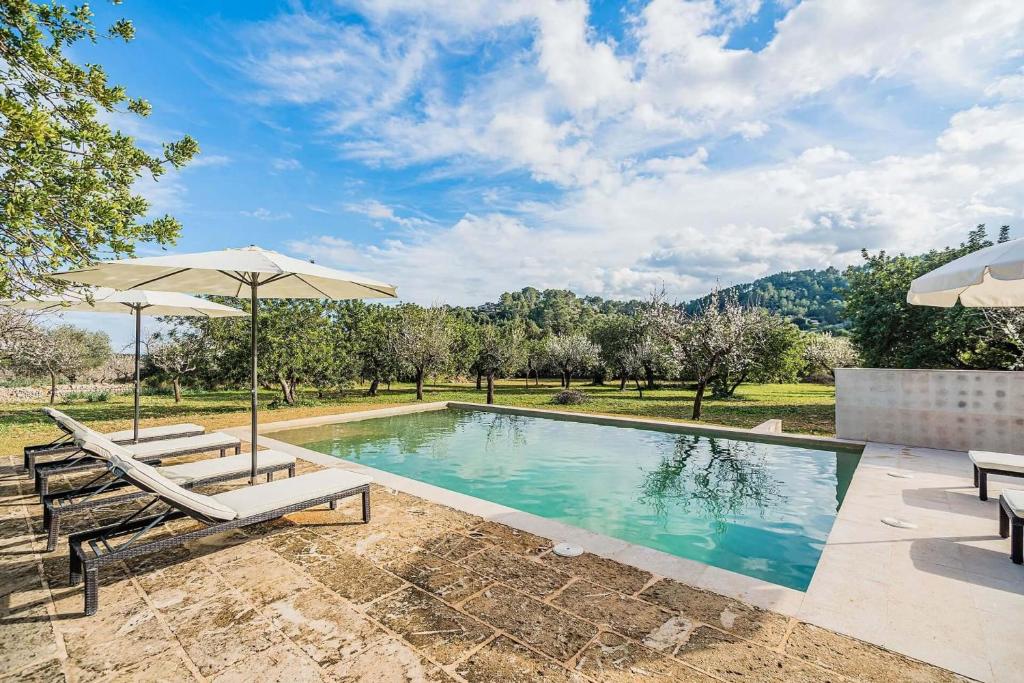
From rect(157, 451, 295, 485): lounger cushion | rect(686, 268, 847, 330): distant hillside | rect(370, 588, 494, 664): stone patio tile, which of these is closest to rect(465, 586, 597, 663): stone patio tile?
rect(370, 588, 494, 664): stone patio tile

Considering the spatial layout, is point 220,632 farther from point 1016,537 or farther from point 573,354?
point 573,354

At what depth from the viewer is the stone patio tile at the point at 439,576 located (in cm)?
326

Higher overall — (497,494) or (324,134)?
(324,134)

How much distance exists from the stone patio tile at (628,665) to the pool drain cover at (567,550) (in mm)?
1185

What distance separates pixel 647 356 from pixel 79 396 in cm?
2884

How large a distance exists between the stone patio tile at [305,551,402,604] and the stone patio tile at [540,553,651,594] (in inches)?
51.5

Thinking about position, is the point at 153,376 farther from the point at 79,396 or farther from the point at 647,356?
the point at 647,356

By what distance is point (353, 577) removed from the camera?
348cm

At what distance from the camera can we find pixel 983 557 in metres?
3.86

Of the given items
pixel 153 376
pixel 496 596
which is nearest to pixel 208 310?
pixel 496 596

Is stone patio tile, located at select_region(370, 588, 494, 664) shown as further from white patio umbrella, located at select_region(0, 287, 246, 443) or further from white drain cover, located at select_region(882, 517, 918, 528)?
white patio umbrella, located at select_region(0, 287, 246, 443)

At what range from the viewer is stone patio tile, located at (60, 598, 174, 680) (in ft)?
8.14

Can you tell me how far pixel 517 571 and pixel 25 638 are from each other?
311 centimetres

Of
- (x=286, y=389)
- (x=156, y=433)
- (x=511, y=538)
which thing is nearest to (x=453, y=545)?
(x=511, y=538)
